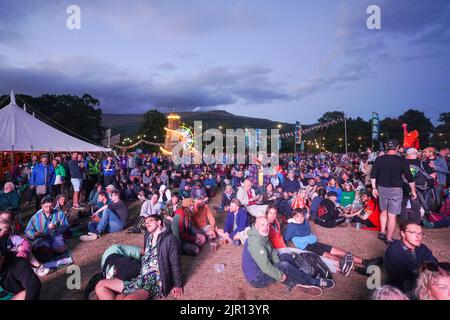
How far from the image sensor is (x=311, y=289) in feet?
11.6

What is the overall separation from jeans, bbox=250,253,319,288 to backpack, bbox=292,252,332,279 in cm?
12

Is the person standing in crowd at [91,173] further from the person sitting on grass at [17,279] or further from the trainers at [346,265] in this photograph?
the trainers at [346,265]

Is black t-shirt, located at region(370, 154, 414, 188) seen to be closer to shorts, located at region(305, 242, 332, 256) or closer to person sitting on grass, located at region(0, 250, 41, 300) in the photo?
shorts, located at region(305, 242, 332, 256)

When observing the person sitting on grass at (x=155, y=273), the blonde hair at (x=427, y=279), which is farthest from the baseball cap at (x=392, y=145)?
the person sitting on grass at (x=155, y=273)

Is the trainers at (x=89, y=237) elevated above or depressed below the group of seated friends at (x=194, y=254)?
below

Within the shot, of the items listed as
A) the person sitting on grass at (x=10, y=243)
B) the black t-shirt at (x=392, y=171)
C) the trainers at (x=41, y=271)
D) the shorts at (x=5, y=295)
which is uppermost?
the black t-shirt at (x=392, y=171)

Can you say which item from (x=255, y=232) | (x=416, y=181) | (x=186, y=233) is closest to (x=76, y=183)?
(x=186, y=233)

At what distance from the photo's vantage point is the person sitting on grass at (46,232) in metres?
4.80

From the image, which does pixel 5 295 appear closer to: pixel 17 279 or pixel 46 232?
pixel 17 279

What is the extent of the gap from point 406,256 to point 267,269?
158cm

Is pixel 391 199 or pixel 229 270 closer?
pixel 229 270

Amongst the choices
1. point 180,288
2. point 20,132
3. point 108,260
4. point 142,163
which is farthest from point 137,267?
point 142,163

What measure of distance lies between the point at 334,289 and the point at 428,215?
4557mm

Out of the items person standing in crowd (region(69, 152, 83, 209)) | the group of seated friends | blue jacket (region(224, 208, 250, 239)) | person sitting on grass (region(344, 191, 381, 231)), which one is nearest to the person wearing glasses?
the group of seated friends
